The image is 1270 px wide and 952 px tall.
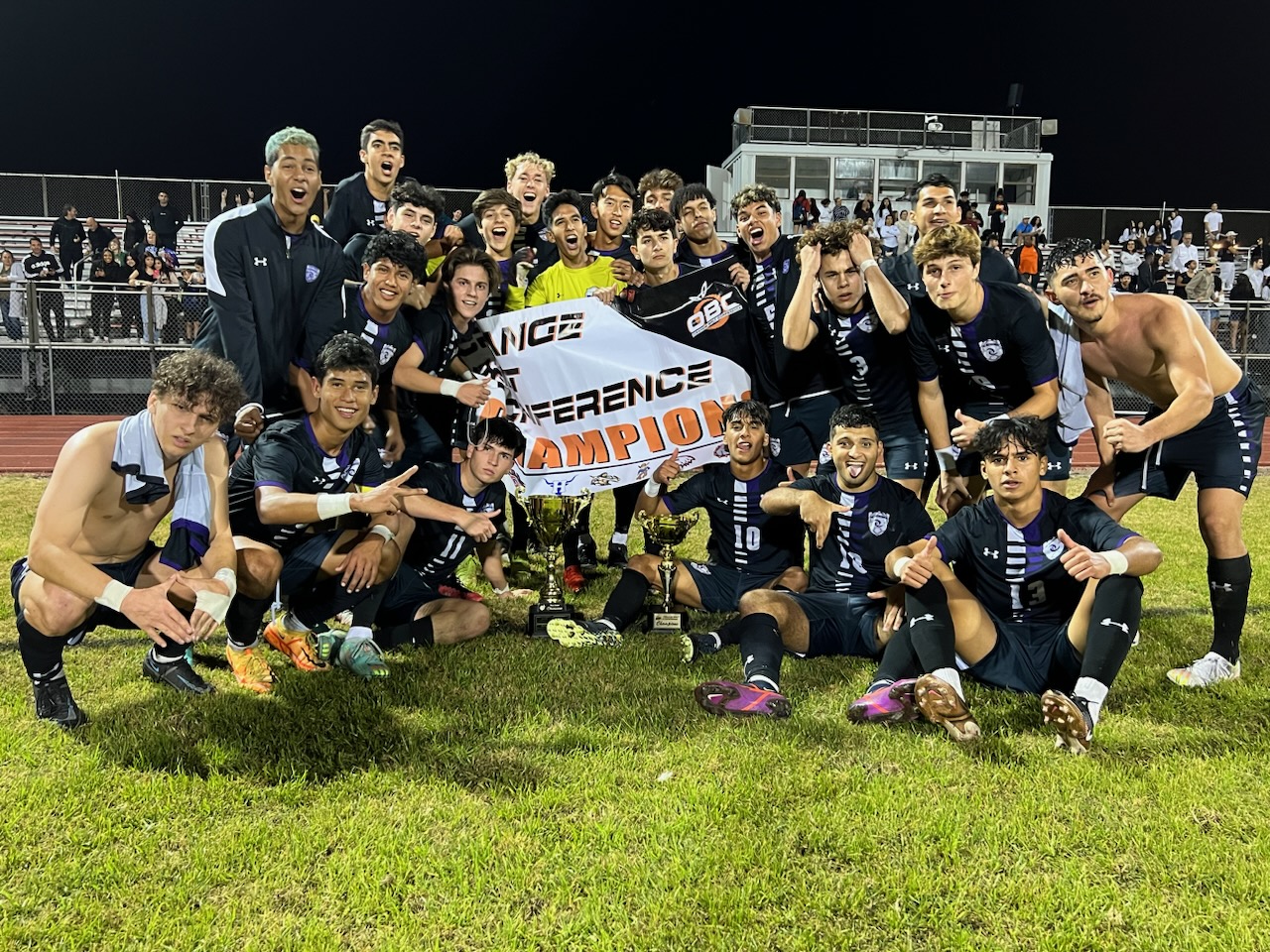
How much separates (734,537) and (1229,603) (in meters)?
2.30

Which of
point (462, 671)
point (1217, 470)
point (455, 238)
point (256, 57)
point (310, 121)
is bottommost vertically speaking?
point (462, 671)

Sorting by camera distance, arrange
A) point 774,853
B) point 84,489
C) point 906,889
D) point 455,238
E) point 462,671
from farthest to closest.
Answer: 1. point 455,238
2. point 462,671
3. point 84,489
4. point 774,853
5. point 906,889

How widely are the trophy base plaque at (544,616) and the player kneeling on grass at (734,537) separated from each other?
0.16 meters

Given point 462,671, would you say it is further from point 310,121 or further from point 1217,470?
point 310,121

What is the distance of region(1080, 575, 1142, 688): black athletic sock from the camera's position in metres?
3.28

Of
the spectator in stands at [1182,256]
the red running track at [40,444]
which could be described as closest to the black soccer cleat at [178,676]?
the red running track at [40,444]

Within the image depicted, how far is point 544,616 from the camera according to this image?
471 centimetres

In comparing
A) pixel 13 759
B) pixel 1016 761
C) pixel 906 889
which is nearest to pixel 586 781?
pixel 906 889

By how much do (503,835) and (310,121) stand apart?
41952mm

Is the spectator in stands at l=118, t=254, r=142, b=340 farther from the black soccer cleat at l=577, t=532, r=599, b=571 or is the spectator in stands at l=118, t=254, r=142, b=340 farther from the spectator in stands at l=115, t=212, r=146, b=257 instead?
the black soccer cleat at l=577, t=532, r=599, b=571

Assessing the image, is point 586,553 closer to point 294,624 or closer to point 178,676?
point 294,624

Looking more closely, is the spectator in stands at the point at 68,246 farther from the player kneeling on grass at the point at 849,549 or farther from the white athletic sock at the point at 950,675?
the white athletic sock at the point at 950,675

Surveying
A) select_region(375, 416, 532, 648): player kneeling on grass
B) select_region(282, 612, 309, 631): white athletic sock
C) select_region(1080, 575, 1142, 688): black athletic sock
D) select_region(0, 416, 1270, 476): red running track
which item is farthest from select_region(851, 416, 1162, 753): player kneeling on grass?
select_region(0, 416, 1270, 476): red running track

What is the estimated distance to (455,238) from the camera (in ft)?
19.1
